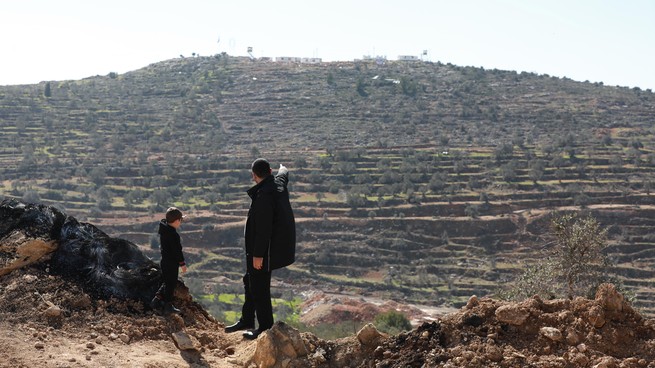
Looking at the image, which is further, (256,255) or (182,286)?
(182,286)

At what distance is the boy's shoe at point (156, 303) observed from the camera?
6.96 meters

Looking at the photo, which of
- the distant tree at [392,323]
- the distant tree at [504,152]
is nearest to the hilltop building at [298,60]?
the distant tree at [504,152]

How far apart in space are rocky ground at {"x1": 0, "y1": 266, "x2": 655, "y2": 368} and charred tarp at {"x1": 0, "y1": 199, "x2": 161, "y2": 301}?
16cm

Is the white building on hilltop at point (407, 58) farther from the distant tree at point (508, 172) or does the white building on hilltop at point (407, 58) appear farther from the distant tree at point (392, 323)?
the distant tree at point (392, 323)

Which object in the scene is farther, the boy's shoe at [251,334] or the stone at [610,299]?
the boy's shoe at [251,334]

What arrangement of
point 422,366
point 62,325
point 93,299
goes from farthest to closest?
point 93,299, point 62,325, point 422,366

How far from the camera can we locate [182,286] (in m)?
7.41

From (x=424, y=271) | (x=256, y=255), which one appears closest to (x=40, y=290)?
(x=256, y=255)

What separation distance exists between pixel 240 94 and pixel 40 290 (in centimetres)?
9045

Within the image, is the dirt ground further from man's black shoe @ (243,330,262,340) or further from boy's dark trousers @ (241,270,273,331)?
boy's dark trousers @ (241,270,273,331)

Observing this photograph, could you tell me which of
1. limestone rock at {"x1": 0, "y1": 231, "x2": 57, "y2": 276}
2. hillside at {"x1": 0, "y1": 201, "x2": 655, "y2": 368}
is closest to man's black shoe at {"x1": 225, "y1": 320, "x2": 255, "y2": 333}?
hillside at {"x1": 0, "y1": 201, "x2": 655, "y2": 368}

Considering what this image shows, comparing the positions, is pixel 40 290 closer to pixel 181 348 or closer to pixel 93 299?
pixel 93 299

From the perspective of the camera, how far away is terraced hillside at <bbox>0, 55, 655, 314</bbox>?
53.6m

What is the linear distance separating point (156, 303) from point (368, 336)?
79.7 inches
